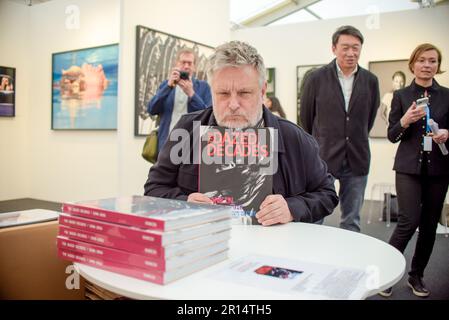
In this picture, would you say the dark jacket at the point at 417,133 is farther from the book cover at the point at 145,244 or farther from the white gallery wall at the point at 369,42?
Result: the white gallery wall at the point at 369,42

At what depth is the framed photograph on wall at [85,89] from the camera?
16.0 feet

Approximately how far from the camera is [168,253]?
0.78m

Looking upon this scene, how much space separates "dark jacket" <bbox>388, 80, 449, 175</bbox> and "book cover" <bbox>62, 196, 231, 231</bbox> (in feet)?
6.48

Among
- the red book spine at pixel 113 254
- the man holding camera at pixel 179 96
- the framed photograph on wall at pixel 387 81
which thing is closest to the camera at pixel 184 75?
the man holding camera at pixel 179 96

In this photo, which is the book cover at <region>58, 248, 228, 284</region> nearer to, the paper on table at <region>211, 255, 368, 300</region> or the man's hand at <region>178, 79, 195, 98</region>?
the paper on table at <region>211, 255, 368, 300</region>

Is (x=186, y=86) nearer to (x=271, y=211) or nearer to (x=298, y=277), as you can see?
(x=271, y=211)

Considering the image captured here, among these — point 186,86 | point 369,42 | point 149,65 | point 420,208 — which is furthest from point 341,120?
point 369,42

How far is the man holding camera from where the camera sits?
3164 mm

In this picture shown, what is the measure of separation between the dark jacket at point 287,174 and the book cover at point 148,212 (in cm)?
50

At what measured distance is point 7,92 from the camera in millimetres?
5398

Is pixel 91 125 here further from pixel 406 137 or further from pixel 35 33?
pixel 406 137

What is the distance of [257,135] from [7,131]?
528cm

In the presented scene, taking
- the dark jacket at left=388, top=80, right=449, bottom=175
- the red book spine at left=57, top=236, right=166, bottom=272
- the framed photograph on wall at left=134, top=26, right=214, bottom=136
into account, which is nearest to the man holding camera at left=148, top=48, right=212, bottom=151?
the framed photograph on wall at left=134, top=26, right=214, bottom=136

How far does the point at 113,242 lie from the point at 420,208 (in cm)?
229
